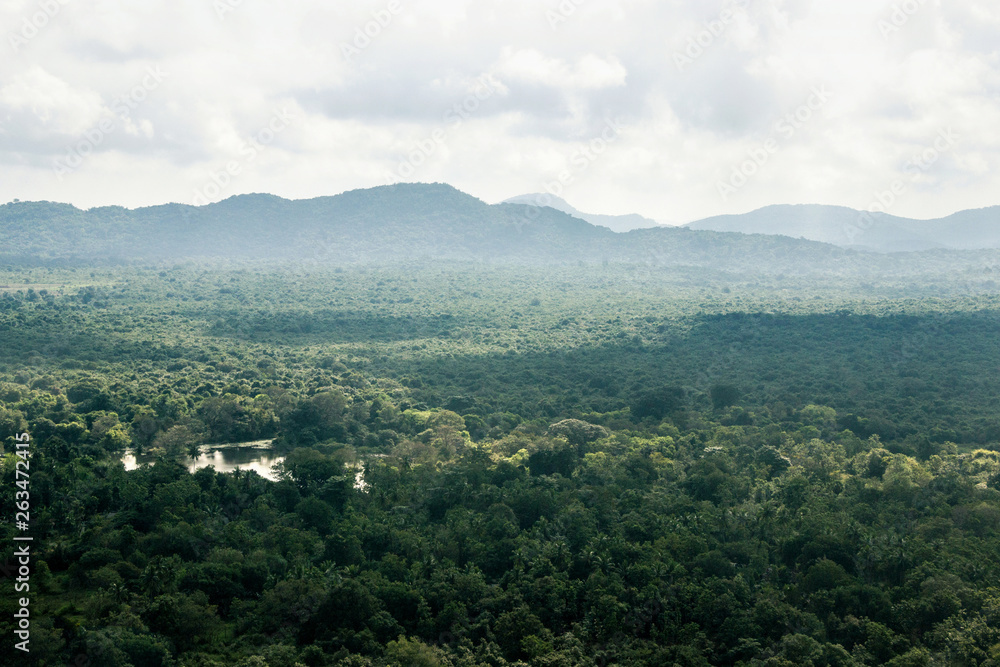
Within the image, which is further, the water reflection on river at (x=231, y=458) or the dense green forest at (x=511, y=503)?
the water reflection on river at (x=231, y=458)

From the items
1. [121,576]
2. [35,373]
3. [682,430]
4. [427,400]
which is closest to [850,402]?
[682,430]

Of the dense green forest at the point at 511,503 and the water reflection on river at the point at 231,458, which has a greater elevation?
the dense green forest at the point at 511,503

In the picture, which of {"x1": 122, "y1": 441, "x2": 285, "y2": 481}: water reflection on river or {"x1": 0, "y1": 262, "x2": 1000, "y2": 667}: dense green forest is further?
{"x1": 122, "y1": 441, "x2": 285, "y2": 481}: water reflection on river

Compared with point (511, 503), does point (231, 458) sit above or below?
below

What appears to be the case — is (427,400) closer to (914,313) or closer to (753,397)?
(753,397)

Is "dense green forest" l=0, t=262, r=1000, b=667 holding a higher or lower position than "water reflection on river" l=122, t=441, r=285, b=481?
higher
